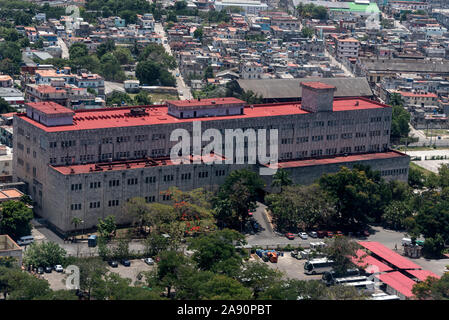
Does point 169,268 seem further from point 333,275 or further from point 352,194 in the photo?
point 352,194

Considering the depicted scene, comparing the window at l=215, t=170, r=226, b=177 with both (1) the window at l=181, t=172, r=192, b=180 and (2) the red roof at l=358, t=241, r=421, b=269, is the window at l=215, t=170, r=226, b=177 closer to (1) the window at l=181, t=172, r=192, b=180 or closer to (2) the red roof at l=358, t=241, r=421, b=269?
(1) the window at l=181, t=172, r=192, b=180

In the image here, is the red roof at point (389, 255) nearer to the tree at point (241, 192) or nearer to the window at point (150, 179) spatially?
the tree at point (241, 192)

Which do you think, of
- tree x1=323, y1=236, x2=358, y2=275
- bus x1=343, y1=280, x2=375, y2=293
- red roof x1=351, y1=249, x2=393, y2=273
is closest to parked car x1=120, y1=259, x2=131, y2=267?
tree x1=323, y1=236, x2=358, y2=275

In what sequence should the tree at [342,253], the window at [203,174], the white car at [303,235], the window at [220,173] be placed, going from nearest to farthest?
the tree at [342,253], the white car at [303,235], the window at [203,174], the window at [220,173]

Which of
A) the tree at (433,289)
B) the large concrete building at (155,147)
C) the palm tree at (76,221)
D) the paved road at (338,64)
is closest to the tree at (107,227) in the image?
the palm tree at (76,221)

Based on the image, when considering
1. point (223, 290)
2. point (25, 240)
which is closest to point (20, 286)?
point (223, 290)
